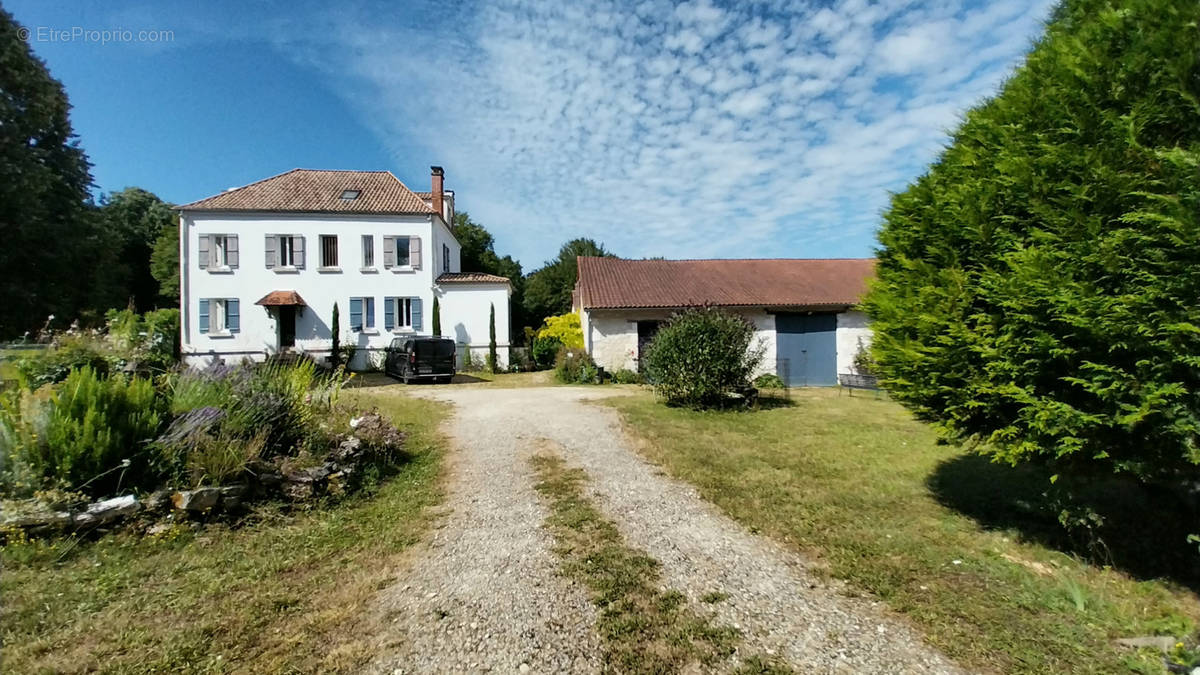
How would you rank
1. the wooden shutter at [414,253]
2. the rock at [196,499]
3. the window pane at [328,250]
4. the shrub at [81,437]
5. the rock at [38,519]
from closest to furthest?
the rock at [38,519], the shrub at [81,437], the rock at [196,499], the window pane at [328,250], the wooden shutter at [414,253]

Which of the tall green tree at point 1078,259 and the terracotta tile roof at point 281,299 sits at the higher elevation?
the terracotta tile roof at point 281,299

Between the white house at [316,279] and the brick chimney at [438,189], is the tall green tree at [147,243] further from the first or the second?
the brick chimney at [438,189]

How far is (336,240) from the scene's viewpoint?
23.4m

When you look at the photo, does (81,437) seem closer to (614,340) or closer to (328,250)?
(614,340)

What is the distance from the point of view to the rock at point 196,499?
4156mm

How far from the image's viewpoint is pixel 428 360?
17469 millimetres

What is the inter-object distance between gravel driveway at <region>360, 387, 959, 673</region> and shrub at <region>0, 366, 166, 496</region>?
276cm

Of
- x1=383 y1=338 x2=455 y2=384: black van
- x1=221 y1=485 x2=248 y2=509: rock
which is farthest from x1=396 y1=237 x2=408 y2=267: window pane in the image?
x1=221 y1=485 x2=248 y2=509: rock

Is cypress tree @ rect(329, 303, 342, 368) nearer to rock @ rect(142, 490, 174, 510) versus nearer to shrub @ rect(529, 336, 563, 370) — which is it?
shrub @ rect(529, 336, 563, 370)

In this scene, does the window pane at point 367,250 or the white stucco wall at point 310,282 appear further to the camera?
the window pane at point 367,250

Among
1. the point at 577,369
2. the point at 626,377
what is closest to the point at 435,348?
the point at 577,369

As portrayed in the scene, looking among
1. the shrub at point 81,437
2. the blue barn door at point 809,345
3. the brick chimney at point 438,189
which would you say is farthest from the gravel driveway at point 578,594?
the brick chimney at point 438,189

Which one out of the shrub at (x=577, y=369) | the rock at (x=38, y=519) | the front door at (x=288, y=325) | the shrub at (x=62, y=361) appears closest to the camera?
the rock at (x=38, y=519)

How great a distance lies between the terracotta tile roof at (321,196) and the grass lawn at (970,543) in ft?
70.3
